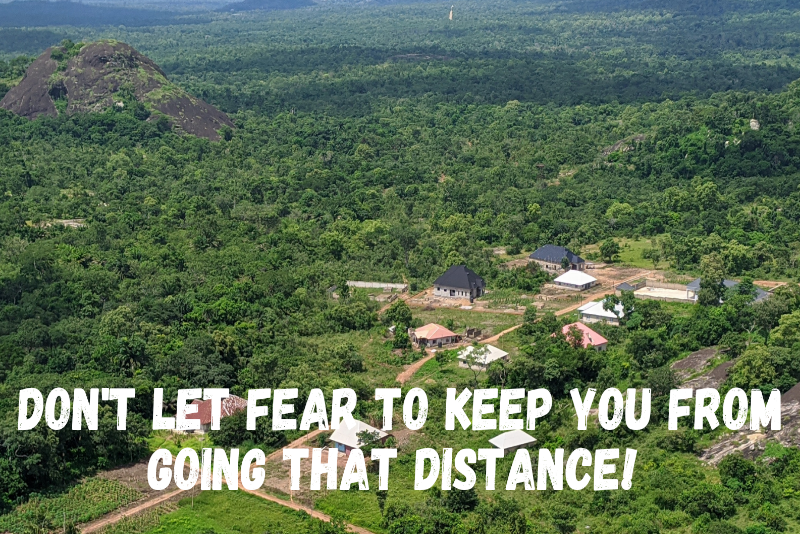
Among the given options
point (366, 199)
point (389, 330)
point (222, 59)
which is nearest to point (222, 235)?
point (366, 199)

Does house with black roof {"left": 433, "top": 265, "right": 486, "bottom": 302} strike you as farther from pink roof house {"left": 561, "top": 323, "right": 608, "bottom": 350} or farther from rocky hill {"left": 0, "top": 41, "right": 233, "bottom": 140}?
rocky hill {"left": 0, "top": 41, "right": 233, "bottom": 140}

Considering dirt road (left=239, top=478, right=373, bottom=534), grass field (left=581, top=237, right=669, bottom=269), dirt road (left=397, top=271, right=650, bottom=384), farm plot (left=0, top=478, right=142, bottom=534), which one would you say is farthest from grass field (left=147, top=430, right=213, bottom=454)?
grass field (left=581, top=237, right=669, bottom=269)

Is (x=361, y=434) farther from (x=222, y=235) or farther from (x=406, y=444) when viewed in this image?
(x=222, y=235)

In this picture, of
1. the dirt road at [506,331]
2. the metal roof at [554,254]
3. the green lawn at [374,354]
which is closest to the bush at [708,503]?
the green lawn at [374,354]

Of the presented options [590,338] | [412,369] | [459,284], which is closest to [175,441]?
[412,369]

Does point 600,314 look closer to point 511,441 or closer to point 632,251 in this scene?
point 511,441

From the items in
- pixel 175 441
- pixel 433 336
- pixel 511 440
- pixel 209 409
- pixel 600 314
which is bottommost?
pixel 175 441

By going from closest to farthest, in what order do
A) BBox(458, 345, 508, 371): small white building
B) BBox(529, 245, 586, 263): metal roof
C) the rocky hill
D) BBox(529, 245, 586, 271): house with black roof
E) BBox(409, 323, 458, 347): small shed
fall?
BBox(458, 345, 508, 371): small white building, BBox(409, 323, 458, 347): small shed, BBox(529, 245, 586, 271): house with black roof, BBox(529, 245, 586, 263): metal roof, the rocky hill
